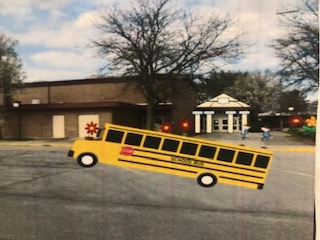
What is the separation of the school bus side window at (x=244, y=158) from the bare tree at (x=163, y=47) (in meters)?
0.50

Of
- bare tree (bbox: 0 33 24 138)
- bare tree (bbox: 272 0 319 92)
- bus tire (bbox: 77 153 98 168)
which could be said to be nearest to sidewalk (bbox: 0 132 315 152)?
bare tree (bbox: 272 0 319 92)

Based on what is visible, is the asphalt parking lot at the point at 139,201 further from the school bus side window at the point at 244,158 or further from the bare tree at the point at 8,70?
the bare tree at the point at 8,70

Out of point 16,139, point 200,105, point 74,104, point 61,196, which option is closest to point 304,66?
point 200,105

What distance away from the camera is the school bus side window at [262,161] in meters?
2.37

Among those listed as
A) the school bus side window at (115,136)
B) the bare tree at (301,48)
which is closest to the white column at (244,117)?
the bare tree at (301,48)

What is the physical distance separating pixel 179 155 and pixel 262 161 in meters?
0.45

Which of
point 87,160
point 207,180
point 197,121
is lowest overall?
point 207,180

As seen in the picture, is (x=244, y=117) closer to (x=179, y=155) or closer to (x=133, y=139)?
(x=179, y=155)

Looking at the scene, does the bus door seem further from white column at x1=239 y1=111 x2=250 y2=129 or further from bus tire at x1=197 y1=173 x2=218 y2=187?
white column at x1=239 y1=111 x2=250 y2=129

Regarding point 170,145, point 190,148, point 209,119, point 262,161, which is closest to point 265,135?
point 262,161

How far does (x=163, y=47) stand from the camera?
249cm

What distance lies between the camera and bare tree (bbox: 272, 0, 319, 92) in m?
2.24

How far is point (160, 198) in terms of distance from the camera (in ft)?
8.11

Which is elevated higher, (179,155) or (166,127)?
(166,127)
